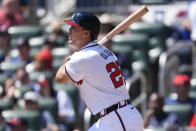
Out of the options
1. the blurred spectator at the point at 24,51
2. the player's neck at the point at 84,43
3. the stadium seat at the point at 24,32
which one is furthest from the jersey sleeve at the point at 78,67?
the stadium seat at the point at 24,32

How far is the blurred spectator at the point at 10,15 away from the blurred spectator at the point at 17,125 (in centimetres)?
250

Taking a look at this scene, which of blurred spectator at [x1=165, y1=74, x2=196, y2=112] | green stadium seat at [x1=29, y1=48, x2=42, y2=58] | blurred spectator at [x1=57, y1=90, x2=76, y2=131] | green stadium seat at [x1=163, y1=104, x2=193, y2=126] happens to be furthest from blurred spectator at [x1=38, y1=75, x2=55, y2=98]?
green stadium seat at [x1=163, y1=104, x2=193, y2=126]

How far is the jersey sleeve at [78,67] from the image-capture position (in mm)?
5418

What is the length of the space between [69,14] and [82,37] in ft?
19.1

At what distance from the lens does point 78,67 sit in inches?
214

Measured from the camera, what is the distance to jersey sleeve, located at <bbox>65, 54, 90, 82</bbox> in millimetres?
5418

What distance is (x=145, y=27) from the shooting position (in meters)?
9.53

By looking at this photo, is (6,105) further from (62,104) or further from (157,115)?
(157,115)

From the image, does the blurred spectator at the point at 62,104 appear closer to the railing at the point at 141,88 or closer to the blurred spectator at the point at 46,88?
the blurred spectator at the point at 46,88

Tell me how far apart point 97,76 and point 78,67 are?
168mm

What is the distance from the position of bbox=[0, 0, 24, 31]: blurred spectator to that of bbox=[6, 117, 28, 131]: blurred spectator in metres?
2.50

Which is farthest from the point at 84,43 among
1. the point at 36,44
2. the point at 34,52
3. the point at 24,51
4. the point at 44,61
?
the point at 36,44

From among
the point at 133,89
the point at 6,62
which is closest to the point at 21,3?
the point at 6,62

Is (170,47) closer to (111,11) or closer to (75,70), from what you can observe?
(111,11)
